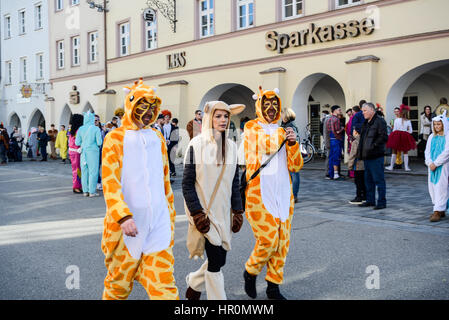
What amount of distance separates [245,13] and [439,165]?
13.4 meters

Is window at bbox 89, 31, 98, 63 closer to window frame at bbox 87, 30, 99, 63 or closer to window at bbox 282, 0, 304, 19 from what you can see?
window frame at bbox 87, 30, 99, 63

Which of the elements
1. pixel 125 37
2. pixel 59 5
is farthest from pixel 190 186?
pixel 59 5

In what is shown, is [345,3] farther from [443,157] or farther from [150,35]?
[150,35]

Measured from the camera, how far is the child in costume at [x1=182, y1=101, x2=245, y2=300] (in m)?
3.65

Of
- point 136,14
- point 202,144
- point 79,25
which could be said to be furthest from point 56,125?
point 202,144

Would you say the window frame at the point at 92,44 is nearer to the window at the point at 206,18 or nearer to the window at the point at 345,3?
the window at the point at 206,18

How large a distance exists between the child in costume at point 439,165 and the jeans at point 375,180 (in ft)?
3.42

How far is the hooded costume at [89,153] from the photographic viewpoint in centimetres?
1092

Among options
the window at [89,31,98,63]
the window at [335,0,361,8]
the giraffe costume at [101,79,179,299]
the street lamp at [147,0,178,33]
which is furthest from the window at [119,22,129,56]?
the giraffe costume at [101,79,179,299]

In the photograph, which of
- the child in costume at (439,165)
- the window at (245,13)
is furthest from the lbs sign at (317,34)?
the child in costume at (439,165)

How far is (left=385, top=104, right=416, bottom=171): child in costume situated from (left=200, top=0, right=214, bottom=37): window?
969 centimetres
